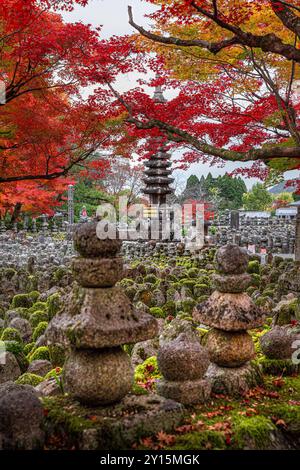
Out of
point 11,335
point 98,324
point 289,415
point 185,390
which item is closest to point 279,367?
point 289,415

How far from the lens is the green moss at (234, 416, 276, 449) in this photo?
11.1ft

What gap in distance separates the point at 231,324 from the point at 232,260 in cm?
56

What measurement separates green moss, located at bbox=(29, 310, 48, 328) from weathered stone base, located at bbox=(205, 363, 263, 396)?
5.00 meters

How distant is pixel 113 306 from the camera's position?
3334 mm

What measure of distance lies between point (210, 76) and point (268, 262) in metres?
7.46

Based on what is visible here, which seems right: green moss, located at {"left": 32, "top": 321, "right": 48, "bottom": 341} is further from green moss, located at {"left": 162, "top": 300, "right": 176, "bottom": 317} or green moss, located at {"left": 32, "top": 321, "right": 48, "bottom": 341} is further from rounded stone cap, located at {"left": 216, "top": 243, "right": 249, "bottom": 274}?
rounded stone cap, located at {"left": 216, "top": 243, "right": 249, "bottom": 274}

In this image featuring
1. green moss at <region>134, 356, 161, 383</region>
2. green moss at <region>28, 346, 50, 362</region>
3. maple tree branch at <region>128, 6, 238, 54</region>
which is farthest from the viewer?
green moss at <region>28, 346, 50, 362</region>

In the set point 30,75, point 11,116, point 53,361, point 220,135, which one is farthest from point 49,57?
point 53,361

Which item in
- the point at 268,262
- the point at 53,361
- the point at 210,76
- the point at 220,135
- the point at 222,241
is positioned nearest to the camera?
the point at 53,361

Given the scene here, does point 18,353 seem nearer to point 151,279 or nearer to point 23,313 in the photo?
point 23,313

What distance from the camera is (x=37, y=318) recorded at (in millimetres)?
8609

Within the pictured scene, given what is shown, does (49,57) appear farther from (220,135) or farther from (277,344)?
(277,344)

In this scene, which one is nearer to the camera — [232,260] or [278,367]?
[232,260]

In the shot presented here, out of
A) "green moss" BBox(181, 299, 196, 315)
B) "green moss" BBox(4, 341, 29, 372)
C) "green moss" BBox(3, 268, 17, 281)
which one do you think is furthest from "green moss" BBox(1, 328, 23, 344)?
"green moss" BBox(3, 268, 17, 281)
